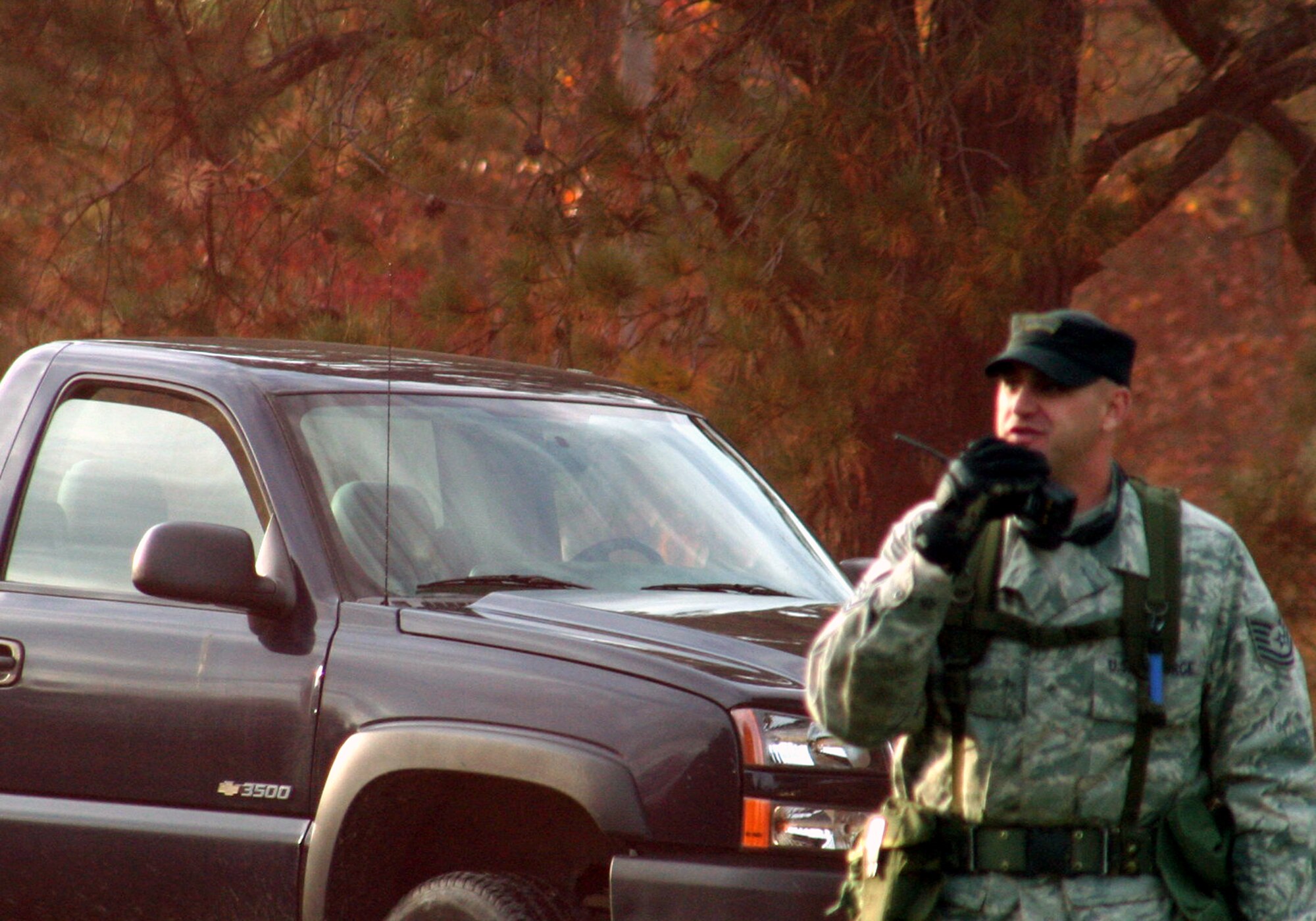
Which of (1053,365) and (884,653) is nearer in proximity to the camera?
(884,653)

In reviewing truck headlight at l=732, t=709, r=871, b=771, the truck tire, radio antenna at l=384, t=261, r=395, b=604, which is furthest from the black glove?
radio antenna at l=384, t=261, r=395, b=604

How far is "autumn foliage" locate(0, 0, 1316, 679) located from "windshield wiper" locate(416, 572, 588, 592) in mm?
3143

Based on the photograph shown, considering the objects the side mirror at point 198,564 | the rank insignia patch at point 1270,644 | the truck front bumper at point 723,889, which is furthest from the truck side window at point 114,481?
the rank insignia patch at point 1270,644

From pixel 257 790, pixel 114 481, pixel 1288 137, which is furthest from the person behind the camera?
pixel 1288 137

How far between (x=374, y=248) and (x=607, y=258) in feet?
6.46

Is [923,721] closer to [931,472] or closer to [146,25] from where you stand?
[931,472]

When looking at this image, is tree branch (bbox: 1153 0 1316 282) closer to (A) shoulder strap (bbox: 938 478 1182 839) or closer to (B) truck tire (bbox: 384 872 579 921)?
(B) truck tire (bbox: 384 872 579 921)

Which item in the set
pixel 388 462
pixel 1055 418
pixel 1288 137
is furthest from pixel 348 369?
pixel 1288 137

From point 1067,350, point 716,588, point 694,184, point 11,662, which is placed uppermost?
point 694,184

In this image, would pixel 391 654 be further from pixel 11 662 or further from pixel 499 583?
pixel 11 662

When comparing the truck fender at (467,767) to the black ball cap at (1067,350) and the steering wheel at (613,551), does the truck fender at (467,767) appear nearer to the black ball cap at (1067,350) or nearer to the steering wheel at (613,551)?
the steering wheel at (613,551)

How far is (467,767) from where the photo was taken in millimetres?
3920

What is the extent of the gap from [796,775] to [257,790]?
3.96ft

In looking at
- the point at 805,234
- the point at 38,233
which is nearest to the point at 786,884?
the point at 805,234
